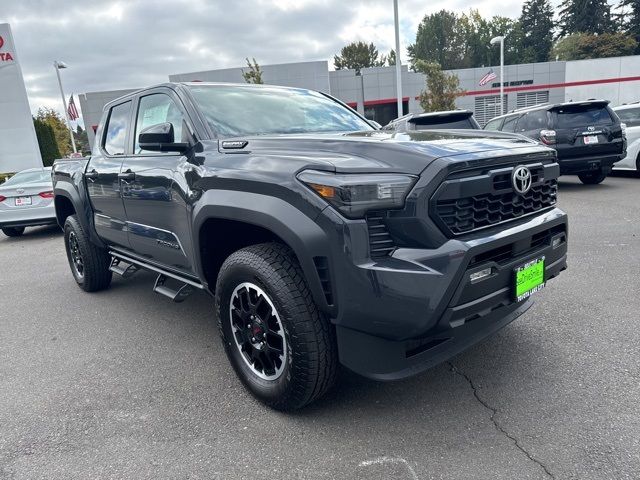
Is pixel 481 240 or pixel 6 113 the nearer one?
pixel 481 240

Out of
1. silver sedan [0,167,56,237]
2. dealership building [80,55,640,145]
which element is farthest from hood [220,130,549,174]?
dealership building [80,55,640,145]

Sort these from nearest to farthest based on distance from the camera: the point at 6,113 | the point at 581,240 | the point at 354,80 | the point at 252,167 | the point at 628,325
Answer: the point at 252,167, the point at 628,325, the point at 581,240, the point at 6,113, the point at 354,80

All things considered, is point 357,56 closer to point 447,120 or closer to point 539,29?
point 539,29

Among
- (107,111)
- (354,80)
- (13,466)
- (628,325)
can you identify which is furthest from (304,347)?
(354,80)

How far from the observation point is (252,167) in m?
2.54

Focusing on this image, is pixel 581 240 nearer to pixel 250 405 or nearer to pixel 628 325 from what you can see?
pixel 628 325

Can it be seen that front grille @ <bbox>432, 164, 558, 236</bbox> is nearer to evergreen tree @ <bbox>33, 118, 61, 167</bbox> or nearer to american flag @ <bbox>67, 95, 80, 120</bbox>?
american flag @ <bbox>67, 95, 80, 120</bbox>

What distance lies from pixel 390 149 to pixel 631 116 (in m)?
10.6

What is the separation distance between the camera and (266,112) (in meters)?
3.48

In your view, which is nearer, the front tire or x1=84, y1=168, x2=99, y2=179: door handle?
the front tire

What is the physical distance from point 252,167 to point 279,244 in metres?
0.44

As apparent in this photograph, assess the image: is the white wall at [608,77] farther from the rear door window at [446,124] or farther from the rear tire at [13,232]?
the rear tire at [13,232]

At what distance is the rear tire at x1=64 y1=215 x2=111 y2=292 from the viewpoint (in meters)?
4.94

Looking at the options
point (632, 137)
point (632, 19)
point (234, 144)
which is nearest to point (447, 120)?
point (632, 137)
